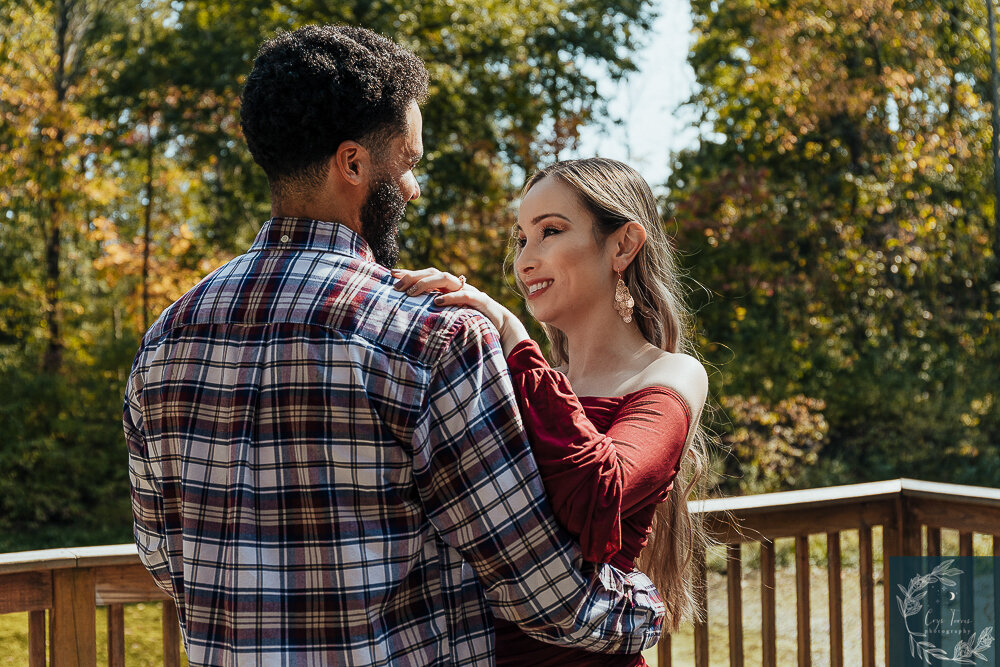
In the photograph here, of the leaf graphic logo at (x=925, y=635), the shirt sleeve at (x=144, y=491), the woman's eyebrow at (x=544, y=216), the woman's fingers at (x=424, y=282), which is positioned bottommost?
the leaf graphic logo at (x=925, y=635)

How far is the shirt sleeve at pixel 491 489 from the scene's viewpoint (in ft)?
3.43

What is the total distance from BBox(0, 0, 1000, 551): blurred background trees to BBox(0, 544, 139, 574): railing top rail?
196 inches

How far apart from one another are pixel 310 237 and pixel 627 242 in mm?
727

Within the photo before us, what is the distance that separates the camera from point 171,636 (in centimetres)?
207

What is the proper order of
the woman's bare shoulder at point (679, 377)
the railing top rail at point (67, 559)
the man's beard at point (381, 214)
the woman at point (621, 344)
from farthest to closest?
the railing top rail at point (67, 559), the woman's bare shoulder at point (679, 377), the woman at point (621, 344), the man's beard at point (381, 214)

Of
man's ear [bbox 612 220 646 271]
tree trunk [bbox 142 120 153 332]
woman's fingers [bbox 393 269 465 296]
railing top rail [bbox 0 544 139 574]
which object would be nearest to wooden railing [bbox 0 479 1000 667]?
railing top rail [bbox 0 544 139 574]

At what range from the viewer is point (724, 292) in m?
7.12

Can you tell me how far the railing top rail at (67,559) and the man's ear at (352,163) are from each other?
3.85 ft

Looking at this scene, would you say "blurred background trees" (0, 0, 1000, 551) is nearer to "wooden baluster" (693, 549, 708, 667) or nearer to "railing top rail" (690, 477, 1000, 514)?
"railing top rail" (690, 477, 1000, 514)

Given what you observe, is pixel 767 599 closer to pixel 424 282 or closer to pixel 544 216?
pixel 544 216

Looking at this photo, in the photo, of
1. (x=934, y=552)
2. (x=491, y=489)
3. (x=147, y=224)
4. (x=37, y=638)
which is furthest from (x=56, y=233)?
(x=491, y=489)

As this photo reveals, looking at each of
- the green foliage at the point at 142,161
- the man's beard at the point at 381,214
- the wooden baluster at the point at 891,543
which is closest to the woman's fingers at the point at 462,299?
the man's beard at the point at 381,214

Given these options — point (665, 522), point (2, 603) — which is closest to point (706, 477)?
point (665, 522)

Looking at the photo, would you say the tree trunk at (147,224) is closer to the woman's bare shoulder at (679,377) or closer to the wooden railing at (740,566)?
the wooden railing at (740,566)
